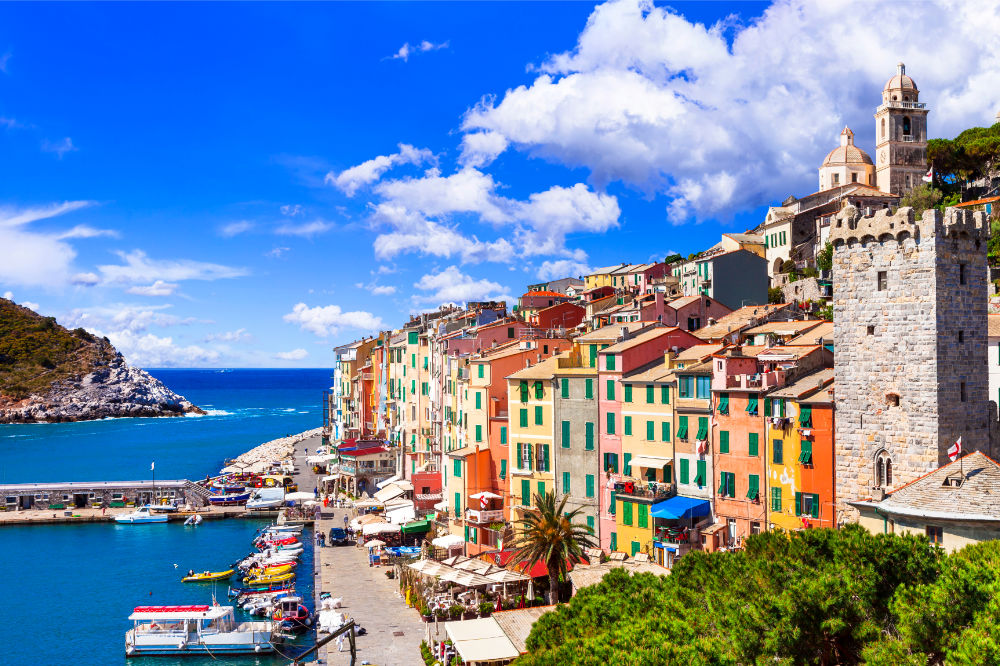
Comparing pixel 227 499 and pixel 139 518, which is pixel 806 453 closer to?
pixel 139 518

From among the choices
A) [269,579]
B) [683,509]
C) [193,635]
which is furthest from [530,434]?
[193,635]

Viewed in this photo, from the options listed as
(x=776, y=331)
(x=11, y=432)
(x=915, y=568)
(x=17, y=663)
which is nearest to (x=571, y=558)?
(x=776, y=331)

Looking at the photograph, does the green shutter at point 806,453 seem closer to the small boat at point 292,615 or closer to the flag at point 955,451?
the flag at point 955,451

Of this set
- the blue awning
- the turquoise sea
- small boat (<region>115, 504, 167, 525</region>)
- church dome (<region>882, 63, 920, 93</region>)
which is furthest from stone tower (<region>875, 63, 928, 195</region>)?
small boat (<region>115, 504, 167, 525</region>)

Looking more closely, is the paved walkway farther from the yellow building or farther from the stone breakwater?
the stone breakwater

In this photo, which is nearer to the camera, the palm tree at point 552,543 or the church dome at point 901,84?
the palm tree at point 552,543

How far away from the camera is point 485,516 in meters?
49.1

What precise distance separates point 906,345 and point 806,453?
5.94 metres

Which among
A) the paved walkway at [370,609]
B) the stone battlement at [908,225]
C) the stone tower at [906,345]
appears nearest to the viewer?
the stone tower at [906,345]

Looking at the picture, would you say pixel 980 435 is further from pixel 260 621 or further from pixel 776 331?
pixel 260 621

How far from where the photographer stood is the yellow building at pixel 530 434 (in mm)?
47250

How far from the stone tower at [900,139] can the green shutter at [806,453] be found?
201ft

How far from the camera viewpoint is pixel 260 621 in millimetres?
46844

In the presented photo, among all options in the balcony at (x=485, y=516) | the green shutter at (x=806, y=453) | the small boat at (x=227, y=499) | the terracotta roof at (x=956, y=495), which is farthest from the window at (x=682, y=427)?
the small boat at (x=227, y=499)
